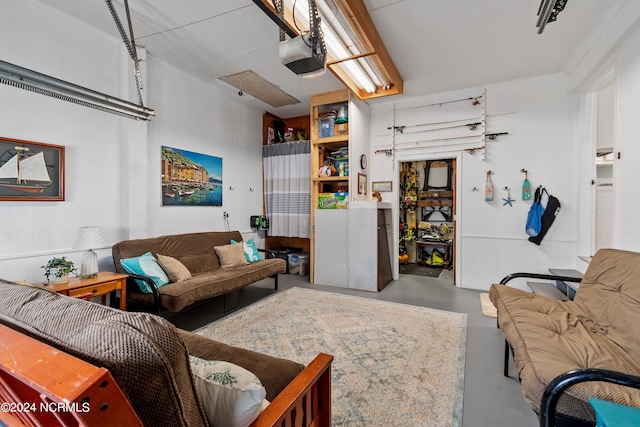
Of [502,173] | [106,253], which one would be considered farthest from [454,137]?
[106,253]

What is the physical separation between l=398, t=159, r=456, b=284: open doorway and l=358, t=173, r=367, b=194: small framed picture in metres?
1.82

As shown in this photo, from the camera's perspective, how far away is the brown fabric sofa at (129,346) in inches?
23.9

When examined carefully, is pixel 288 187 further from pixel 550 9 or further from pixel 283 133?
pixel 550 9

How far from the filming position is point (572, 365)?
1.46m

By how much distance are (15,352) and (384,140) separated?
504cm

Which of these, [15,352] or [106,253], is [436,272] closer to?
[106,253]

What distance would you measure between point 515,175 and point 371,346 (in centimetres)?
339

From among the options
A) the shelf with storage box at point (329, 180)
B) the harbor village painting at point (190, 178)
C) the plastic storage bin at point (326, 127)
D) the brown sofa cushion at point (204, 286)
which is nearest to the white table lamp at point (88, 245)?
the brown sofa cushion at point (204, 286)

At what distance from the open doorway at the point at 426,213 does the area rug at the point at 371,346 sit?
2.99 m

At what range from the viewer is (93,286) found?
2537 millimetres

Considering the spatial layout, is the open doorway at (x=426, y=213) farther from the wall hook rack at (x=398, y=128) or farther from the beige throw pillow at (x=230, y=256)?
the beige throw pillow at (x=230, y=256)

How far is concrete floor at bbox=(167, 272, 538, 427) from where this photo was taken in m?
1.80

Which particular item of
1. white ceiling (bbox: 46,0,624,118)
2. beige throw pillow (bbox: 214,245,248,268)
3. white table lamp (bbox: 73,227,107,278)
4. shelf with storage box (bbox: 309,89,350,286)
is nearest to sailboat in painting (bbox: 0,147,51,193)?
white table lamp (bbox: 73,227,107,278)

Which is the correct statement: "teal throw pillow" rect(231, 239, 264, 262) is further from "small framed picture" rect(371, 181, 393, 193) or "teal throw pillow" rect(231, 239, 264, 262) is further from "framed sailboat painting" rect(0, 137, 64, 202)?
"small framed picture" rect(371, 181, 393, 193)
